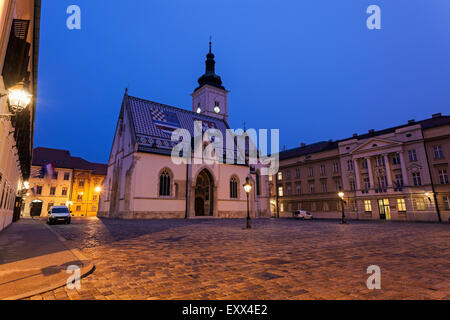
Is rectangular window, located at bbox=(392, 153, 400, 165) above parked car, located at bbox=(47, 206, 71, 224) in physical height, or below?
above

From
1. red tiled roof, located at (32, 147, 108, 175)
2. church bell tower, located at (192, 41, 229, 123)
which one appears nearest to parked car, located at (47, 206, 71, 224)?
church bell tower, located at (192, 41, 229, 123)

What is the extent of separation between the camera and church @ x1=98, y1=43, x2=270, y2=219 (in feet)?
102

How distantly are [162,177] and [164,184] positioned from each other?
1.02 metres

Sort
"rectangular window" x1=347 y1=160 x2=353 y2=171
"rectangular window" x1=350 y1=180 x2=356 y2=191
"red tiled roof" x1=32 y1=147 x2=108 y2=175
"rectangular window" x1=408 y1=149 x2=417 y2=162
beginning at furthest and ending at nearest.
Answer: "red tiled roof" x1=32 y1=147 x2=108 y2=175, "rectangular window" x1=347 y1=160 x2=353 y2=171, "rectangular window" x1=350 y1=180 x2=356 y2=191, "rectangular window" x1=408 y1=149 x2=417 y2=162

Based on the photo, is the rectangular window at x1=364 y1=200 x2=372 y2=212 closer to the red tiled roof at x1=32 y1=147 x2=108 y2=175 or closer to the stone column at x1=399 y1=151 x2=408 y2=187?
the stone column at x1=399 y1=151 x2=408 y2=187

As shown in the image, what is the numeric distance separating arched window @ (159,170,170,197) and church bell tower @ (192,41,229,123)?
25101 millimetres

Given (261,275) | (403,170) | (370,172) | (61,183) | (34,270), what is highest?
(61,183)

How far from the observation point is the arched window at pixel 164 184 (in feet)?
108

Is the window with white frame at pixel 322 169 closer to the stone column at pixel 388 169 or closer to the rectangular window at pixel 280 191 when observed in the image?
the rectangular window at pixel 280 191

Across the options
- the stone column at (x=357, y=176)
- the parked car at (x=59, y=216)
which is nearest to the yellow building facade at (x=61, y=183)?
the parked car at (x=59, y=216)

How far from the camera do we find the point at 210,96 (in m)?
55.2

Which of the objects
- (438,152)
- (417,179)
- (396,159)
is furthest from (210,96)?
(438,152)

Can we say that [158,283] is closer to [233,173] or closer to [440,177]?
[233,173]

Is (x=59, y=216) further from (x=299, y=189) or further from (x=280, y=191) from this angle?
(x=280, y=191)
